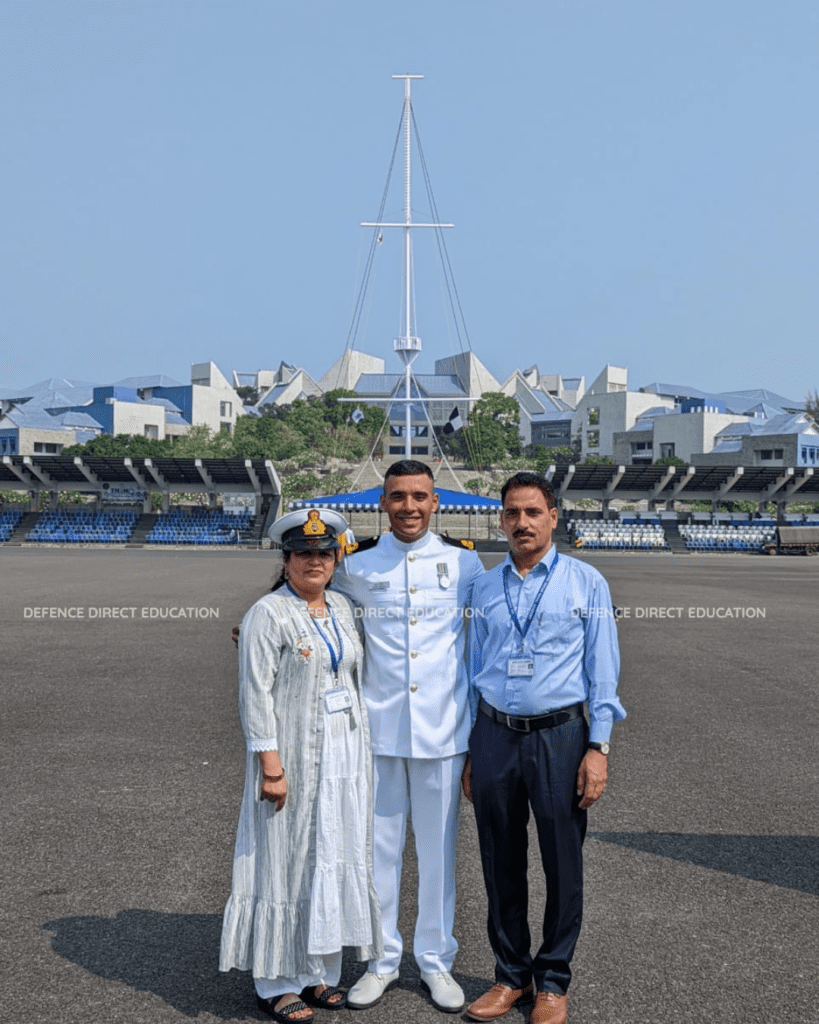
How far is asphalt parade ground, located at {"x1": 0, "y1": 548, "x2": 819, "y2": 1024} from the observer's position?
3740 mm

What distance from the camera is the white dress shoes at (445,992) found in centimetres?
362

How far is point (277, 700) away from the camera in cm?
363

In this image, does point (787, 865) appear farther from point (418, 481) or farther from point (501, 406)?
point (501, 406)

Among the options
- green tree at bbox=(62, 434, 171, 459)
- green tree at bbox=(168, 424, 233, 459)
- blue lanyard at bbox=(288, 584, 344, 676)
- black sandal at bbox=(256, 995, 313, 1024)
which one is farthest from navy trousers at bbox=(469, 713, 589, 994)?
green tree at bbox=(168, 424, 233, 459)

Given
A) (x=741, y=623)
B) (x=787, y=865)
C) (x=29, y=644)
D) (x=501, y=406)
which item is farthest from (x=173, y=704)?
(x=501, y=406)

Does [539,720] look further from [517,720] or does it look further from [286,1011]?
[286,1011]

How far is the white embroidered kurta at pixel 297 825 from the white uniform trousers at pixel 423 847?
121 millimetres

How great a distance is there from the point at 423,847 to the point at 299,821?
21.1 inches

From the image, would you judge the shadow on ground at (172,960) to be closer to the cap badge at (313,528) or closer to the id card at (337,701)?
the id card at (337,701)

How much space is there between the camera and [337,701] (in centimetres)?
362

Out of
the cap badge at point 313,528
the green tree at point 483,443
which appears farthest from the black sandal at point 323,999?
the green tree at point 483,443

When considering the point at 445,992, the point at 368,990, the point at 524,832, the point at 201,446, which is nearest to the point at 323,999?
the point at 368,990

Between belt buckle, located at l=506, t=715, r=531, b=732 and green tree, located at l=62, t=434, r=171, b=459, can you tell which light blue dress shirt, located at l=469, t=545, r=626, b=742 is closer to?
belt buckle, located at l=506, t=715, r=531, b=732

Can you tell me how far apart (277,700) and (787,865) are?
3.23 m
